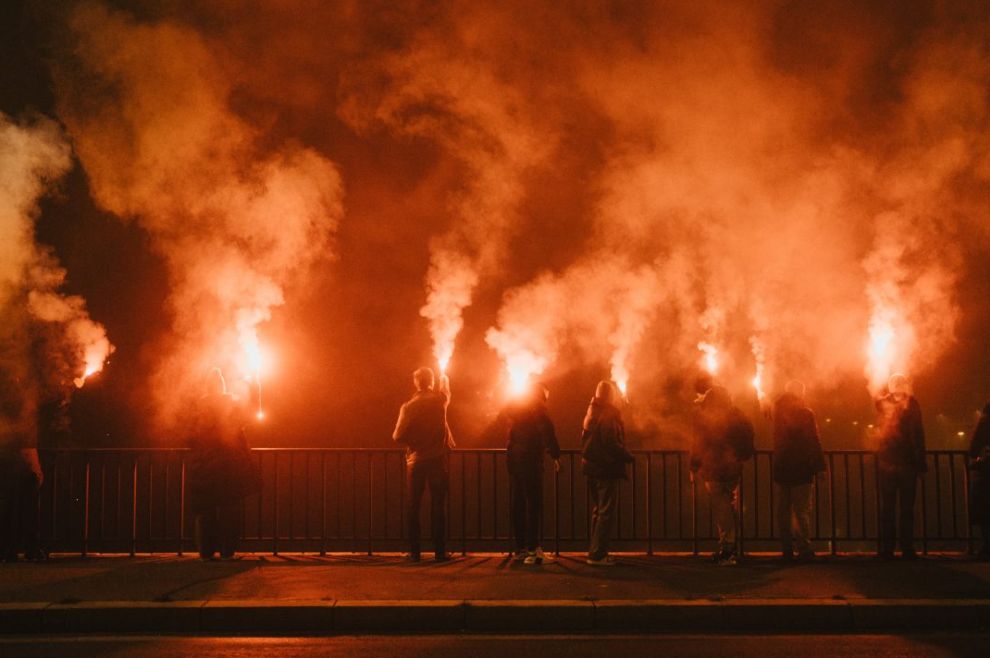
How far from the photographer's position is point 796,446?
9562mm

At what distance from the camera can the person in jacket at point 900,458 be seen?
9664 mm

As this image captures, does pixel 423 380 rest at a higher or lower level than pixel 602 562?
higher

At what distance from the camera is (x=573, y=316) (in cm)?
2142

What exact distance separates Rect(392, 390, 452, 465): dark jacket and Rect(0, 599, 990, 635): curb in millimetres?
2639

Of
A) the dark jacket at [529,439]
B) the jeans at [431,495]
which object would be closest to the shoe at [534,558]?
the dark jacket at [529,439]

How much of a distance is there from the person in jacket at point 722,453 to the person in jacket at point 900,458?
1602mm

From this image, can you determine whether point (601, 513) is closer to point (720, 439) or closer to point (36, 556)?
point (720, 439)

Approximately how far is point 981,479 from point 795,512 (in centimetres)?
202

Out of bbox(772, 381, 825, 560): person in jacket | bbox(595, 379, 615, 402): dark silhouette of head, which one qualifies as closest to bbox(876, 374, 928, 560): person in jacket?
bbox(772, 381, 825, 560): person in jacket

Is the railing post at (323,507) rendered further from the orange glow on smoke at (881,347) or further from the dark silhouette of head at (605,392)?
the orange glow on smoke at (881,347)

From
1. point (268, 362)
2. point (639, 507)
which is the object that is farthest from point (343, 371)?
point (639, 507)

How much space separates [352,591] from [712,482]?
3873mm

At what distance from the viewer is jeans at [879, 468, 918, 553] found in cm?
966

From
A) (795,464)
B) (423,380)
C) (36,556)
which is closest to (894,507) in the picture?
(795,464)
